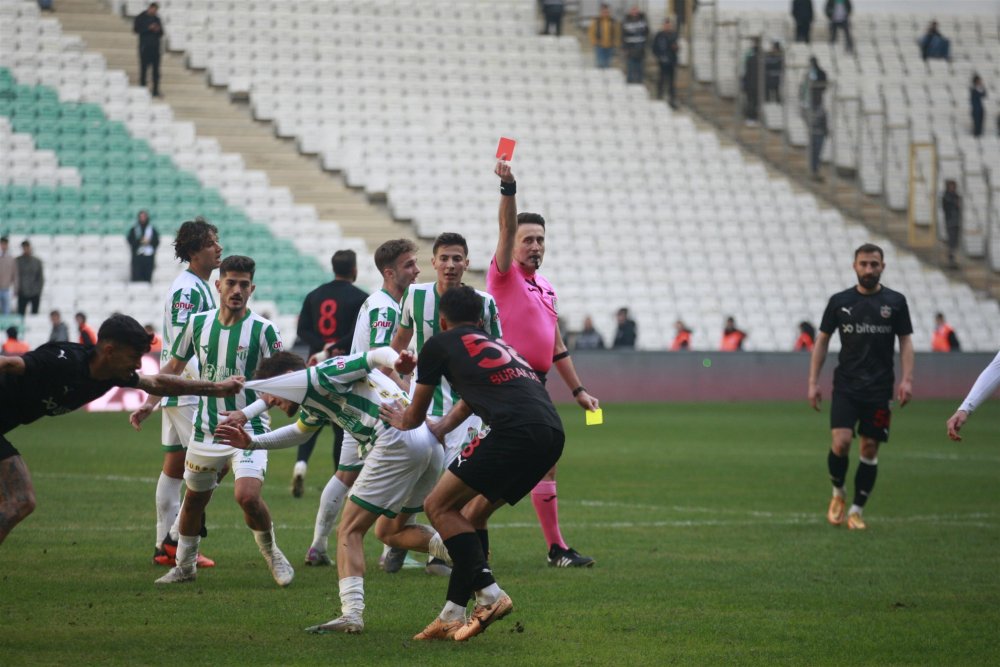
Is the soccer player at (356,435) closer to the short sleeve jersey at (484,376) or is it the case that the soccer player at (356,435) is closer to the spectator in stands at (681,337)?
the short sleeve jersey at (484,376)

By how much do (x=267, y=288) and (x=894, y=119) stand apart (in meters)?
18.1

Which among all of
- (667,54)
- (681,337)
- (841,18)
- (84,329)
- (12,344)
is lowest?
(681,337)

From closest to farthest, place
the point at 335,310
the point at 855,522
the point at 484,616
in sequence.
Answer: the point at 484,616 → the point at 855,522 → the point at 335,310

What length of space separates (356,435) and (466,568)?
1.03m

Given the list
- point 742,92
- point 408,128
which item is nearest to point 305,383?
point 408,128

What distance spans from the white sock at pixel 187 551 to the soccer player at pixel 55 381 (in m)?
1.81

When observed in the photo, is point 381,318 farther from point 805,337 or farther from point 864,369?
point 805,337

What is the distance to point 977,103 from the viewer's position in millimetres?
38156

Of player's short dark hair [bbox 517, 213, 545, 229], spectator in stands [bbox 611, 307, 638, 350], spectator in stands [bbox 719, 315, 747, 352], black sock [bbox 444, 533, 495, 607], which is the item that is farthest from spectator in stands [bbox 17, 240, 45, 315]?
black sock [bbox 444, 533, 495, 607]

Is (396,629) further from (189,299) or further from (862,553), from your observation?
(862,553)

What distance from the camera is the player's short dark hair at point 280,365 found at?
7641 mm

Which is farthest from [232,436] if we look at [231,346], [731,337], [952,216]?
[952,216]

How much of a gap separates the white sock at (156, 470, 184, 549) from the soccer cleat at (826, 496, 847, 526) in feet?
17.7

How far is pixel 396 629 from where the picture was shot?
744cm
